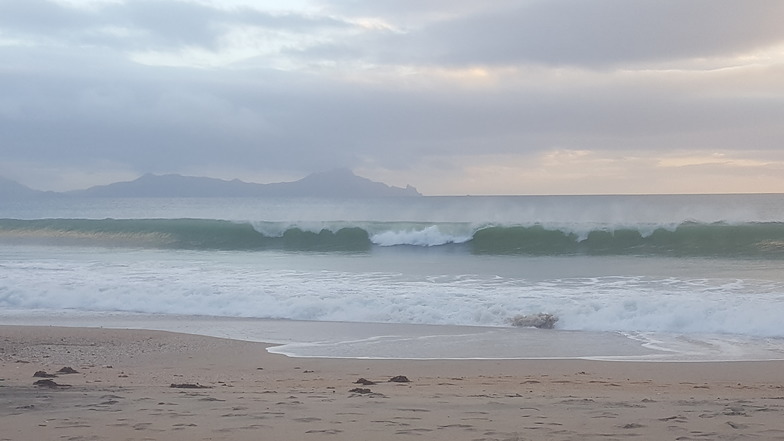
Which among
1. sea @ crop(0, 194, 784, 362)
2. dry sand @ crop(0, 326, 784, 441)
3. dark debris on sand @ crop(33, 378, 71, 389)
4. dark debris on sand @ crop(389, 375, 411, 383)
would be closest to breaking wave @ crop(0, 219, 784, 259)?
sea @ crop(0, 194, 784, 362)

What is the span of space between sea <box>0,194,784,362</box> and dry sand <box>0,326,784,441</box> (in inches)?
34.5

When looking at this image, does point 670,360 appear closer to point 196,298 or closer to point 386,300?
point 386,300

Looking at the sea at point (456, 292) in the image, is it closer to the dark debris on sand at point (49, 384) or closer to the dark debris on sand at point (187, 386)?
the dark debris on sand at point (187, 386)

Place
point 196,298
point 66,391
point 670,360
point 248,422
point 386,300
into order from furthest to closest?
point 196,298 < point 386,300 < point 670,360 < point 66,391 < point 248,422

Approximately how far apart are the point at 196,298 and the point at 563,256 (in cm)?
1149

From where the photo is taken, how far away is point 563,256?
2042 cm

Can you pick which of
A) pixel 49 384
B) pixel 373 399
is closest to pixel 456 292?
pixel 373 399

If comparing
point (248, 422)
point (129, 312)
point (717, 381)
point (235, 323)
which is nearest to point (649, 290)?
point (717, 381)

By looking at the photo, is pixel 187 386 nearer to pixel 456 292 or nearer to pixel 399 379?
pixel 399 379

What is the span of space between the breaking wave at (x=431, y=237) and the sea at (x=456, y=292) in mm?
120

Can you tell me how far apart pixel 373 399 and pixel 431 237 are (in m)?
19.4

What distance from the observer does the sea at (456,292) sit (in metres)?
8.90

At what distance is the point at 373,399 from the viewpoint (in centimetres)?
511

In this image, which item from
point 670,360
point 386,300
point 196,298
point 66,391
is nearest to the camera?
point 66,391
